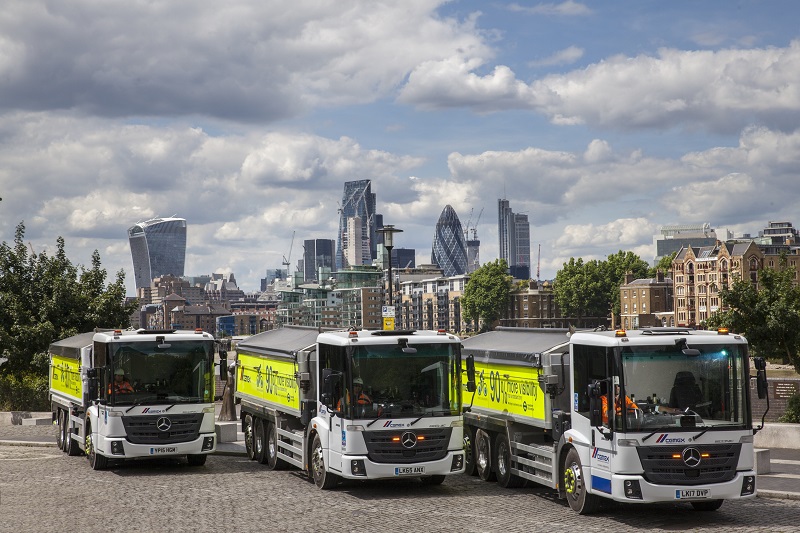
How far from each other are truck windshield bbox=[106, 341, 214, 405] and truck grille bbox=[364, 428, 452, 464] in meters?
6.09

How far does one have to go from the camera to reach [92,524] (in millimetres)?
17844

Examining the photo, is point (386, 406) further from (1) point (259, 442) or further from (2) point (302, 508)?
(1) point (259, 442)

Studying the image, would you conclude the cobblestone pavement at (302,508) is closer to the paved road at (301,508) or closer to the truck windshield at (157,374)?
the paved road at (301,508)

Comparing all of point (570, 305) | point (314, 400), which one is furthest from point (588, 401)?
point (570, 305)

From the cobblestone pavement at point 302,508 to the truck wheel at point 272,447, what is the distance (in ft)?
1.44

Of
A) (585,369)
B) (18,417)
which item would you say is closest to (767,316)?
(585,369)

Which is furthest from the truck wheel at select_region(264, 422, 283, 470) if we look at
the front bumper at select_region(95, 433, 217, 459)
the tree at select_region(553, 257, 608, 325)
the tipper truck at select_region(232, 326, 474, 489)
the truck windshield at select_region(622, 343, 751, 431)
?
the tree at select_region(553, 257, 608, 325)

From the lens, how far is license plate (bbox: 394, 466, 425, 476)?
20.4 meters

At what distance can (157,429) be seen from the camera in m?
24.6

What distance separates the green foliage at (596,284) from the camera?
185625 mm

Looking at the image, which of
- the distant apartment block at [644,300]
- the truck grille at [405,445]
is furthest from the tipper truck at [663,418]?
the distant apartment block at [644,300]

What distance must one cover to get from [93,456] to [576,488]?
41.5 feet

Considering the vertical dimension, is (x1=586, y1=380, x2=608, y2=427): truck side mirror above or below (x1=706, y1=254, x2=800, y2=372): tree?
below

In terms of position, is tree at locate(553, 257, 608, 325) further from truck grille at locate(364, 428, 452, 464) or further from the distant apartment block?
truck grille at locate(364, 428, 452, 464)
